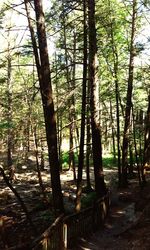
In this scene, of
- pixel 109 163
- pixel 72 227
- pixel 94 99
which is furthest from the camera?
pixel 109 163

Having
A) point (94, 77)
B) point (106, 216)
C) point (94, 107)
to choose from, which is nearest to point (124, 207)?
point (106, 216)

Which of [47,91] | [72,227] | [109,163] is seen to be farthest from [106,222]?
[109,163]

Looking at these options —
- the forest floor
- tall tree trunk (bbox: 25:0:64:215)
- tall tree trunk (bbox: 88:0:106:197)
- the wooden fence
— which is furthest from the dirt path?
tall tree trunk (bbox: 25:0:64:215)

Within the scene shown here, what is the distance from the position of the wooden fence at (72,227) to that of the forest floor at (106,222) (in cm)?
27

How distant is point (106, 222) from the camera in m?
13.6

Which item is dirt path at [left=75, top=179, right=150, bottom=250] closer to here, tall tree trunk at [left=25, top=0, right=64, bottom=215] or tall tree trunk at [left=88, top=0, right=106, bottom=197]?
tall tree trunk at [left=88, top=0, right=106, bottom=197]

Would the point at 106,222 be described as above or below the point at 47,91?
below

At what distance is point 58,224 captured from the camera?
28.0 feet

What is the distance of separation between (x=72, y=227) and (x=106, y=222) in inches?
150

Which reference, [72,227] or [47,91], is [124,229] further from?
[47,91]

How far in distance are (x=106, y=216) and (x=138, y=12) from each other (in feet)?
38.3

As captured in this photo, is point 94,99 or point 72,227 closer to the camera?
point 72,227

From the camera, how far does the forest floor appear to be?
10420 mm

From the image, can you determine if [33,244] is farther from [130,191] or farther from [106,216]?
[130,191]
